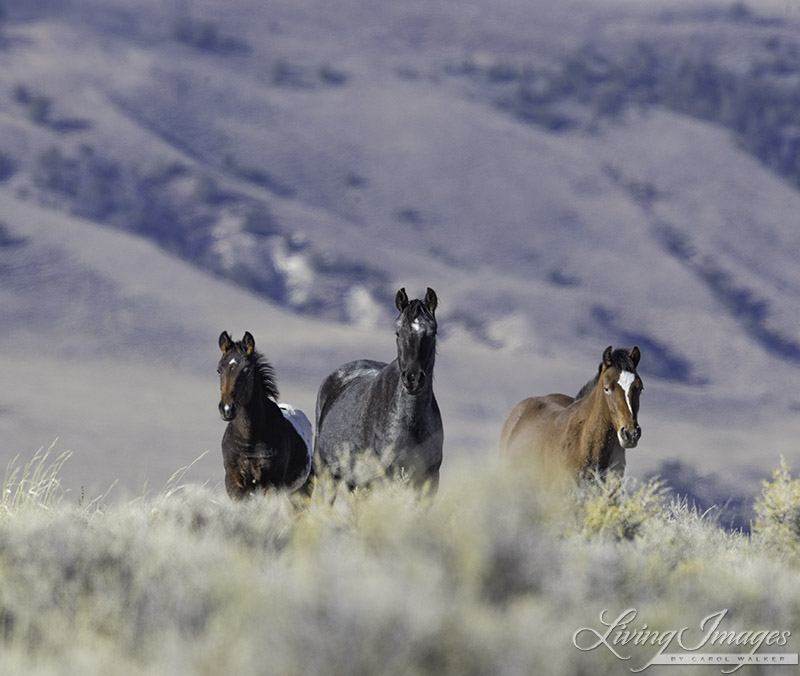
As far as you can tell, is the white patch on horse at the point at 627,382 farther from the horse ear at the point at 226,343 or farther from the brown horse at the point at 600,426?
the horse ear at the point at 226,343

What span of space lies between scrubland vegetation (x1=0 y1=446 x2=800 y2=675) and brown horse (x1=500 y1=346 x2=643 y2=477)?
1.91ft

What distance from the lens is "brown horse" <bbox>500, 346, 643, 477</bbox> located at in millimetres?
10070

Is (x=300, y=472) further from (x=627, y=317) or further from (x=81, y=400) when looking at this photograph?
(x=627, y=317)

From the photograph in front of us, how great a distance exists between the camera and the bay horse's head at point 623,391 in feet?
32.6

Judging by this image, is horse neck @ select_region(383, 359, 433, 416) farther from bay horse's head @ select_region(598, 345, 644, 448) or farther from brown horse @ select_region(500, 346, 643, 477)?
bay horse's head @ select_region(598, 345, 644, 448)

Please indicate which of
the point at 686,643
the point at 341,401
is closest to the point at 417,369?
the point at 341,401

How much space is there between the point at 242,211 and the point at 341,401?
568 feet

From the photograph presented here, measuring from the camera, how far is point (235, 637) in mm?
6137

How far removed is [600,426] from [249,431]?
8.53 ft

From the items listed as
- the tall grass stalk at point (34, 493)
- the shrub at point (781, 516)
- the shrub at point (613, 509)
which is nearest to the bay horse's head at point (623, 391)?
the shrub at point (613, 509)

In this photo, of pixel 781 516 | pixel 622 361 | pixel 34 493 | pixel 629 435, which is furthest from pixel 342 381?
pixel 781 516

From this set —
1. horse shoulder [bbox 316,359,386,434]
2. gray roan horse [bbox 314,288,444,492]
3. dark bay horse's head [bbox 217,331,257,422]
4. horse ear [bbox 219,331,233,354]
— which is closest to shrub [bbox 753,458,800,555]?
gray roan horse [bbox 314,288,444,492]

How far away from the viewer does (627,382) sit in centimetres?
1011

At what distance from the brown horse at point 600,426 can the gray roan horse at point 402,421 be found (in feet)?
3.47
